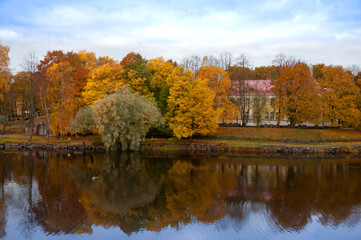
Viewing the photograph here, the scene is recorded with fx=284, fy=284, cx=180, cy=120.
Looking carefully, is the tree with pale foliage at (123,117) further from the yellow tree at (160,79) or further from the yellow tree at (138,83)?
the yellow tree at (160,79)

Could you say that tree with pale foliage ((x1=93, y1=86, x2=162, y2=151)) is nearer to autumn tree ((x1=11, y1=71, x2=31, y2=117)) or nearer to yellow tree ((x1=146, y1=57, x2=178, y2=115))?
yellow tree ((x1=146, y1=57, x2=178, y2=115))

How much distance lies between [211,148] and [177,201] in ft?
73.3

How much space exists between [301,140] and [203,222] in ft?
Result: 106

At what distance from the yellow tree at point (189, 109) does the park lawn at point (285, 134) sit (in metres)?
5.46

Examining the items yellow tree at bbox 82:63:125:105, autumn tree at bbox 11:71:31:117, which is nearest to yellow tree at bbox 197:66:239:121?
yellow tree at bbox 82:63:125:105

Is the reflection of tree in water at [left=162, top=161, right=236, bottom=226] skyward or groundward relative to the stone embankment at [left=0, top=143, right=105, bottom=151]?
groundward

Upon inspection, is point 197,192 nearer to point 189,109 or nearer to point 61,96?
point 189,109

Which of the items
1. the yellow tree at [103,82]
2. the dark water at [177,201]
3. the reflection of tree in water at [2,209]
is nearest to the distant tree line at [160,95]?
the yellow tree at [103,82]

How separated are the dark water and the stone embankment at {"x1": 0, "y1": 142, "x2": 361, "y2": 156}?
9.22 metres

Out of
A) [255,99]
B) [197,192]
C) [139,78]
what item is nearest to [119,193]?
[197,192]

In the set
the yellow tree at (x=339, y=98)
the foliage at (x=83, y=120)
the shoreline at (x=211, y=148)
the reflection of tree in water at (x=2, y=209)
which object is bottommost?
the reflection of tree in water at (x=2, y=209)

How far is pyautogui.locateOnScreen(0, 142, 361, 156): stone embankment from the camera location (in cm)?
3738

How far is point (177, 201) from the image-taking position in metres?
16.8

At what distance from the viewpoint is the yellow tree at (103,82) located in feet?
124
